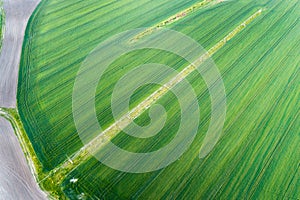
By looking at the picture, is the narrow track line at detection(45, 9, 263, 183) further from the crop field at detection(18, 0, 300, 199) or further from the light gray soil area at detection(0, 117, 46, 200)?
the light gray soil area at detection(0, 117, 46, 200)

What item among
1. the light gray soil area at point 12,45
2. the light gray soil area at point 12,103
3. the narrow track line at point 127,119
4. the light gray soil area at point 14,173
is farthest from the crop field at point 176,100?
the light gray soil area at point 14,173

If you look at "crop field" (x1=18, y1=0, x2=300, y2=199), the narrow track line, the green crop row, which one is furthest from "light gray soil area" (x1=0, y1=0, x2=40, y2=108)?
the green crop row

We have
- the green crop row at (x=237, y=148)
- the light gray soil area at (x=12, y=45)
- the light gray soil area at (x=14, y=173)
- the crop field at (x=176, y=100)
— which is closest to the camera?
the light gray soil area at (x=14, y=173)

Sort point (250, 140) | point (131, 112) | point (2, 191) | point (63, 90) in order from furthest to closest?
point (63, 90), point (131, 112), point (250, 140), point (2, 191)

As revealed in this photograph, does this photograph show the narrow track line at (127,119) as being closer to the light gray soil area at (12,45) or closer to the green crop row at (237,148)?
the green crop row at (237,148)

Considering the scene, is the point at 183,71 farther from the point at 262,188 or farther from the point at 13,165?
the point at 13,165

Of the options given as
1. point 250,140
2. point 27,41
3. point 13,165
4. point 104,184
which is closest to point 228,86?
point 250,140
